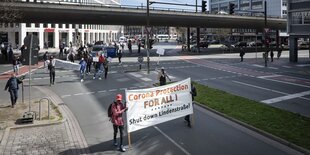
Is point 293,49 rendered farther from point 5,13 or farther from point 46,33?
point 46,33

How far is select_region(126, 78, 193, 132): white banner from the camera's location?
37.7 ft

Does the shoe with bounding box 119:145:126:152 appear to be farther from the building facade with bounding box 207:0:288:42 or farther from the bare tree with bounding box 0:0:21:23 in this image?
the building facade with bounding box 207:0:288:42

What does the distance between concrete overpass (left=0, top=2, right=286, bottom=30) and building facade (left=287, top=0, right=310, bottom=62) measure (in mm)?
15872

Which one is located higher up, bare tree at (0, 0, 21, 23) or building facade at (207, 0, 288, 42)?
building facade at (207, 0, 288, 42)

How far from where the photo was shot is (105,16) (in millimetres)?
50844

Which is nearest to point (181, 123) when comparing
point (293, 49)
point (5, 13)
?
point (5, 13)

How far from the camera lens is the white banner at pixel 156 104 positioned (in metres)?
11.5

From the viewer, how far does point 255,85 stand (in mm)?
24922

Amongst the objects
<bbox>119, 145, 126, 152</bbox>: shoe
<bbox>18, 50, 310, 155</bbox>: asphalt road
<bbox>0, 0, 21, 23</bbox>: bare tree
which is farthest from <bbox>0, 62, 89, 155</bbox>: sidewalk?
<bbox>0, 0, 21, 23</bbox>: bare tree

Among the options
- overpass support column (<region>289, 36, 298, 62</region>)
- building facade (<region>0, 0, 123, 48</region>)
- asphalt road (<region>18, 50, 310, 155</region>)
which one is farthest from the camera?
building facade (<region>0, 0, 123, 48</region>)

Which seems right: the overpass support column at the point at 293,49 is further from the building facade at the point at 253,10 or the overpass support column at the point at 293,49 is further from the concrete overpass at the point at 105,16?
the building facade at the point at 253,10

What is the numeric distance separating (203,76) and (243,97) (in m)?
10.3

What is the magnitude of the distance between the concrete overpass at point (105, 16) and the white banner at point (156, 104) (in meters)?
32.5

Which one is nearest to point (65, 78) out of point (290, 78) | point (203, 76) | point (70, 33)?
point (203, 76)
